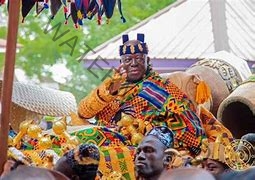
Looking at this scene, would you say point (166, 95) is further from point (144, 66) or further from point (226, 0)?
point (226, 0)

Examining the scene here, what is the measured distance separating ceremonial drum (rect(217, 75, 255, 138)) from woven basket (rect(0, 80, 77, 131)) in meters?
1.18

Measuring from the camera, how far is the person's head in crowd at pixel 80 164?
431 centimetres

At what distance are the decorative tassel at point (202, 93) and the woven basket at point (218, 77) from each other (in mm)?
649

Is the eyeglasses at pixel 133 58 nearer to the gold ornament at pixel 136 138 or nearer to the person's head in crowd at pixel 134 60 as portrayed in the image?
the person's head in crowd at pixel 134 60

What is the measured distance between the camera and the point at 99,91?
6207 mm

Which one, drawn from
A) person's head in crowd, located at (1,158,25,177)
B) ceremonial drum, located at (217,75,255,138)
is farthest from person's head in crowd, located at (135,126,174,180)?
ceremonial drum, located at (217,75,255,138)

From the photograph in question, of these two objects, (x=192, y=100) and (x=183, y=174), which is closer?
(x=183, y=174)

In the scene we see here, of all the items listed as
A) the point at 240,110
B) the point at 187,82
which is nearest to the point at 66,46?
the point at 240,110

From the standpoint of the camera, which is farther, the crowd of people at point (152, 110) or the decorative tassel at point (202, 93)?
the decorative tassel at point (202, 93)

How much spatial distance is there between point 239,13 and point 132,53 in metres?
5.64

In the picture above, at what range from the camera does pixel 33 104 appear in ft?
20.3

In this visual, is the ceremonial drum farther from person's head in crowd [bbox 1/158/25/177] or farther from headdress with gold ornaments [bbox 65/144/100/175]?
person's head in crowd [bbox 1/158/25/177]

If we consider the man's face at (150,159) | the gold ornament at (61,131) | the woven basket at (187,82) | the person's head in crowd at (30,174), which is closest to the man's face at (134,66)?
the woven basket at (187,82)

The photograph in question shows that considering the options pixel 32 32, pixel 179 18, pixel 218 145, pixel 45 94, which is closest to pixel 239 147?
pixel 218 145
